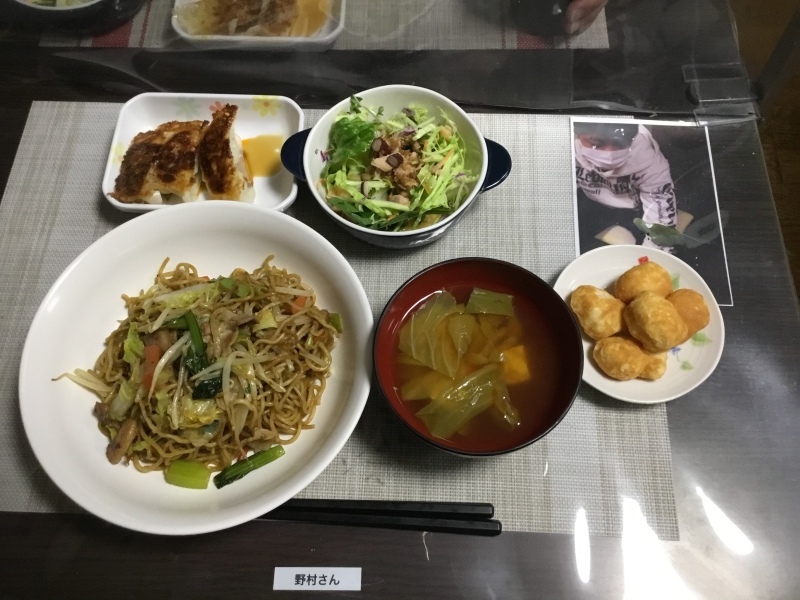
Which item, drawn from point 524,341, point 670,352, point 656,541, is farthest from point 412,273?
point 656,541

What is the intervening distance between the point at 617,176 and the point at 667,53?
1.94ft

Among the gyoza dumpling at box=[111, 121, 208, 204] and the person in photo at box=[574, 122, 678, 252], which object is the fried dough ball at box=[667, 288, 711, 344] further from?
the gyoza dumpling at box=[111, 121, 208, 204]

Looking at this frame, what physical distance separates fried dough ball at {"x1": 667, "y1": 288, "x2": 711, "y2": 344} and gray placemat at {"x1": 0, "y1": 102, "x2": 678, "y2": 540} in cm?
27

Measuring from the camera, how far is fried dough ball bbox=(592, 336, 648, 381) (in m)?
1.45

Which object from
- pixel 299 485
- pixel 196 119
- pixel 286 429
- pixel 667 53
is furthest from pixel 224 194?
pixel 667 53

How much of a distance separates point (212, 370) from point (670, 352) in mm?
1307

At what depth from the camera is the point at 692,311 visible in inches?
59.9

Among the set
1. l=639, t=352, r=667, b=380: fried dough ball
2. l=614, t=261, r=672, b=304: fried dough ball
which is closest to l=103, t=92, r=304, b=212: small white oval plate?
l=614, t=261, r=672, b=304: fried dough ball

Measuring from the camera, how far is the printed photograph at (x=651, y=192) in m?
1.80

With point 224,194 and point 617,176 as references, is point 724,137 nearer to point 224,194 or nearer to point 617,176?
point 617,176

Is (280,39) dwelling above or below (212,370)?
above

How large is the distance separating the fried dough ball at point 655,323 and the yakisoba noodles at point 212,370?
2.77 feet

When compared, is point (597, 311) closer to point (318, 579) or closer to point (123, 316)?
point (318, 579)

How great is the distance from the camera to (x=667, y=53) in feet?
6.73
